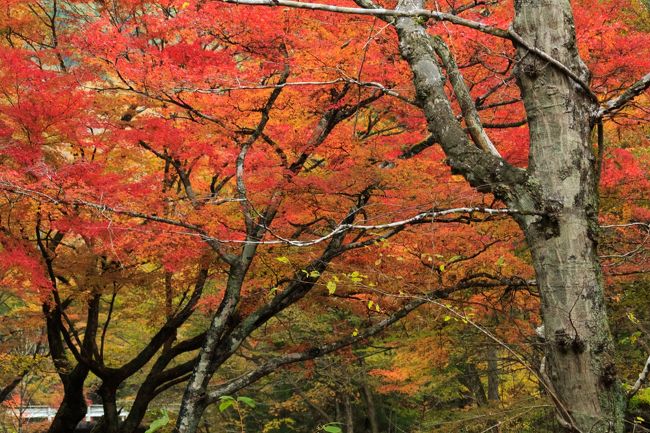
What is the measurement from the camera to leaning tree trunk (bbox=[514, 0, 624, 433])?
2.94 metres

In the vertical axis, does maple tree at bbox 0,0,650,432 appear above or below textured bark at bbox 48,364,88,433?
above

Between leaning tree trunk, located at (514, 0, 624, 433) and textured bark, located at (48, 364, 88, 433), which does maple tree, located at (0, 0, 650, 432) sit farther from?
leaning tree trunk, located at (514, 0, 624, 433)

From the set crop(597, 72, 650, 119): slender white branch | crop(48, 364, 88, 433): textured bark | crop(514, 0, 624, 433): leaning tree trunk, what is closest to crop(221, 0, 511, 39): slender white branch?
crop(514, 0, 624, 433): leaning tree trunk

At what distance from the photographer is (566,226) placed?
3.02 meters

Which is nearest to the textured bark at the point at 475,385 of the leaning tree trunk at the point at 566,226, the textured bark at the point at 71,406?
the textured bark at the point at 71,406

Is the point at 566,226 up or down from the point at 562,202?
down

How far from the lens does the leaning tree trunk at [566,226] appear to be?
9.64 ft

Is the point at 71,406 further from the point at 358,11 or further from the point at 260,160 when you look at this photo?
the point at 358,11

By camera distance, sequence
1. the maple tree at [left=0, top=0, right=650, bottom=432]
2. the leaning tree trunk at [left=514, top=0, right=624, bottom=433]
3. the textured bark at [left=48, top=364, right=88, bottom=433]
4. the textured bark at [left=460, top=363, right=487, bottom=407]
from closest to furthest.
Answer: the leaning tree trunk at [left=514, top=0, right=624, bottom=433]
the maple tree at [left=0, top=0, right=650, bottom=432]
the textured bark at [left=48, top=364, right=88, bottom=433]
the textured bark at [left=460, top=363, right=487, bottom=407]

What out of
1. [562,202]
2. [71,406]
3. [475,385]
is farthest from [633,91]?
[475,385]

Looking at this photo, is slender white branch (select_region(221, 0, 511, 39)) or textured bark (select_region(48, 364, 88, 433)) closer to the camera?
slender white branch (select_region(221, 0, 511, 39))

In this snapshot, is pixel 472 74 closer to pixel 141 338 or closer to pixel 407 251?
pixel 407 251

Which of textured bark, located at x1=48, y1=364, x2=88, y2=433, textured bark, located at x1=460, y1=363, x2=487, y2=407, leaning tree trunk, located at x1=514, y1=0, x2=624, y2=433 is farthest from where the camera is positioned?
textured bark, located at x1=460, y1=363, x2=487, y2=407

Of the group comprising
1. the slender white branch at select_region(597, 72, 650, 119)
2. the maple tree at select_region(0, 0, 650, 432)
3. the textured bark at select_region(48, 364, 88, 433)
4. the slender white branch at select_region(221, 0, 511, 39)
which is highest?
the maple tree at select_region(0, 0, 650, 432)
